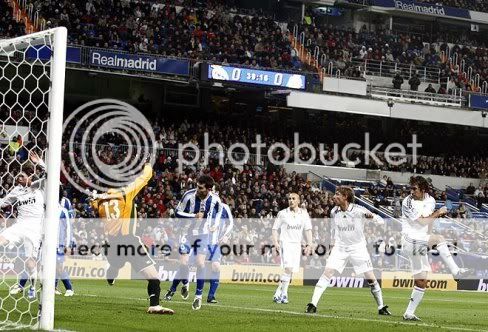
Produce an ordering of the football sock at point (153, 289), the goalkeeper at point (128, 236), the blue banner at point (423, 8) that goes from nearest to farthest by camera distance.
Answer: the goalkeeper at point (128, 236), the football sock at point (153, 289), the blue banner at point (423, 8)

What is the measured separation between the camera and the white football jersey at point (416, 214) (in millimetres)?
15141

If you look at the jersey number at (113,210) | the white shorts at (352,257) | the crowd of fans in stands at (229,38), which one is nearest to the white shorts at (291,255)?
the white shorts at (352,257)

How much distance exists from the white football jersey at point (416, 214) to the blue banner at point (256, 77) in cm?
2692

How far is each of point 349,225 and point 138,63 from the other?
25963 mm

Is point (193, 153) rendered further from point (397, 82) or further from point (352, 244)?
point (352, 244)

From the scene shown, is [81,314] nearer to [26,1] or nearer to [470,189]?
[26,1]

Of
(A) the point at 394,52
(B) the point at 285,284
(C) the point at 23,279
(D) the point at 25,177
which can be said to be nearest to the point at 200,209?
(D) the point at 25,177

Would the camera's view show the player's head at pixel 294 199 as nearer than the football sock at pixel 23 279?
No

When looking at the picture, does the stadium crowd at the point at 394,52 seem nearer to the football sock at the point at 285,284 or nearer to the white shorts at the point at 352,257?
the football sock at the point at 285,284

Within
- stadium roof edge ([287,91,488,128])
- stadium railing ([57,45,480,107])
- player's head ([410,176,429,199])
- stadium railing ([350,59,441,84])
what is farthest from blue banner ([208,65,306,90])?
player's head ([410,176,429,199])

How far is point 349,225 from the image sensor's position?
1596 cm

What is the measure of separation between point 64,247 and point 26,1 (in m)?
25.0

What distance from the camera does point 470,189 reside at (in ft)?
155

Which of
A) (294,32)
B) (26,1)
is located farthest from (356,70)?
(26,1)
